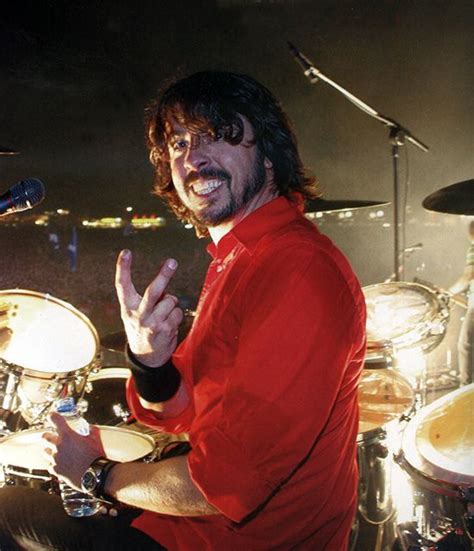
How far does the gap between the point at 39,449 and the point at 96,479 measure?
0.89 meters

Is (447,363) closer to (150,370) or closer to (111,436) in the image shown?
(111,436)

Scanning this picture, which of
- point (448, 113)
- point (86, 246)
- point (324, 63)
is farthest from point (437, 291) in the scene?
point (86, 246)

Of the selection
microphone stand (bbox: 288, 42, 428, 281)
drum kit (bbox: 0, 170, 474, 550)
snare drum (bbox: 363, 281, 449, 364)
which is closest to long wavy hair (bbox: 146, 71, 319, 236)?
drum kit (bbox: 0, 170, 474, 550)

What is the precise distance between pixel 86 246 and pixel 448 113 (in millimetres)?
27593

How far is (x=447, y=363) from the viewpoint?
6.68 meters

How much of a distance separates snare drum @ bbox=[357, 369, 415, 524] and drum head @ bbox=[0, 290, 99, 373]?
1621mm

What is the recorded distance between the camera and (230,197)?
1591mm

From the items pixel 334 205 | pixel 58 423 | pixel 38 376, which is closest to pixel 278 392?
pixel 58 423

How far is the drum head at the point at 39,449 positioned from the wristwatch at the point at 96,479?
755 mm

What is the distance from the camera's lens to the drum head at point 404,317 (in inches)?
115

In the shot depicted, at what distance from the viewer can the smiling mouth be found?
162 cm

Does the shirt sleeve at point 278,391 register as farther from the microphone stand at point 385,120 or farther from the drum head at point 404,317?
the microphone stand at point 385,120

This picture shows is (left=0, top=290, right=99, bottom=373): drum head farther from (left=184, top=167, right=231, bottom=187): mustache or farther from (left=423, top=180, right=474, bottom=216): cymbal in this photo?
(left=423, top=180, right=474, bottom=216): cymbal

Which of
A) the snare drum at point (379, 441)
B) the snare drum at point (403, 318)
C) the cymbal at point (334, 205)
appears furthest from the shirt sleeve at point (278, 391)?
the cymbal at point (334, 205)
